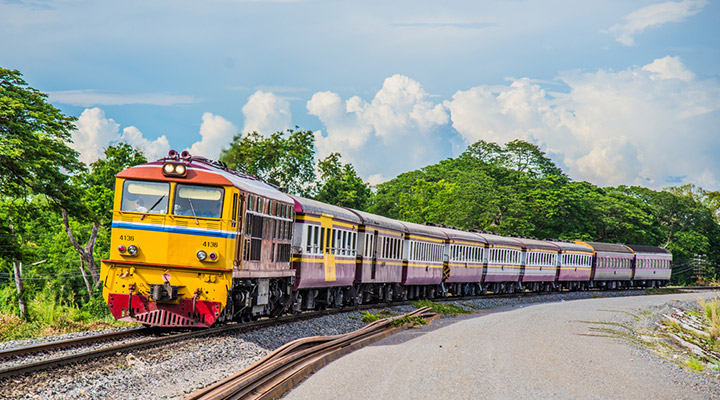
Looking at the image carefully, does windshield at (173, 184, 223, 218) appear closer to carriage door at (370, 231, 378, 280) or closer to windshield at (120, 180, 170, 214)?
windshield at (120, 180, 170, 214)

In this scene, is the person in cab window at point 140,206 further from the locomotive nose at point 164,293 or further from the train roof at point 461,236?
the train roof at point 461,236

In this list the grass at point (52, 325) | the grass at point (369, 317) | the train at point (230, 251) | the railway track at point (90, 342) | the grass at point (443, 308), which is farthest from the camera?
the grass at point (443, 308)

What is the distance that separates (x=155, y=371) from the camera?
10.4m

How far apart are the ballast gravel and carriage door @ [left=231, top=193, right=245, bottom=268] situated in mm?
1483

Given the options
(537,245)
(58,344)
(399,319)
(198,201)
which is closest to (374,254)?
(399,319)

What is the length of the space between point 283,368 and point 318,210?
10380mm

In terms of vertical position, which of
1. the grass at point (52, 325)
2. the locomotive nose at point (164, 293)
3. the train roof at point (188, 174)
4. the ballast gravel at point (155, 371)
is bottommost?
the grass at point (52, 325)

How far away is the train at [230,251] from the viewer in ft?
45.0

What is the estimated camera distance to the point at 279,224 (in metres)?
17.6

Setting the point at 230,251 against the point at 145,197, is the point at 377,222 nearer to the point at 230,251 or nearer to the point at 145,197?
the point at 230,251

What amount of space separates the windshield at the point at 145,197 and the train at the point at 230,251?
19 mm

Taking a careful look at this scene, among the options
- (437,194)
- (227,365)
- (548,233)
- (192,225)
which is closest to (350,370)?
(227,365)

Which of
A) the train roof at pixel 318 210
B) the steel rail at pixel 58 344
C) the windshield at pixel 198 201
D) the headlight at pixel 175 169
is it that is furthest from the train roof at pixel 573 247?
the steel rail at pixel 58 344

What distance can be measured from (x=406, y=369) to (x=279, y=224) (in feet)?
22.5
